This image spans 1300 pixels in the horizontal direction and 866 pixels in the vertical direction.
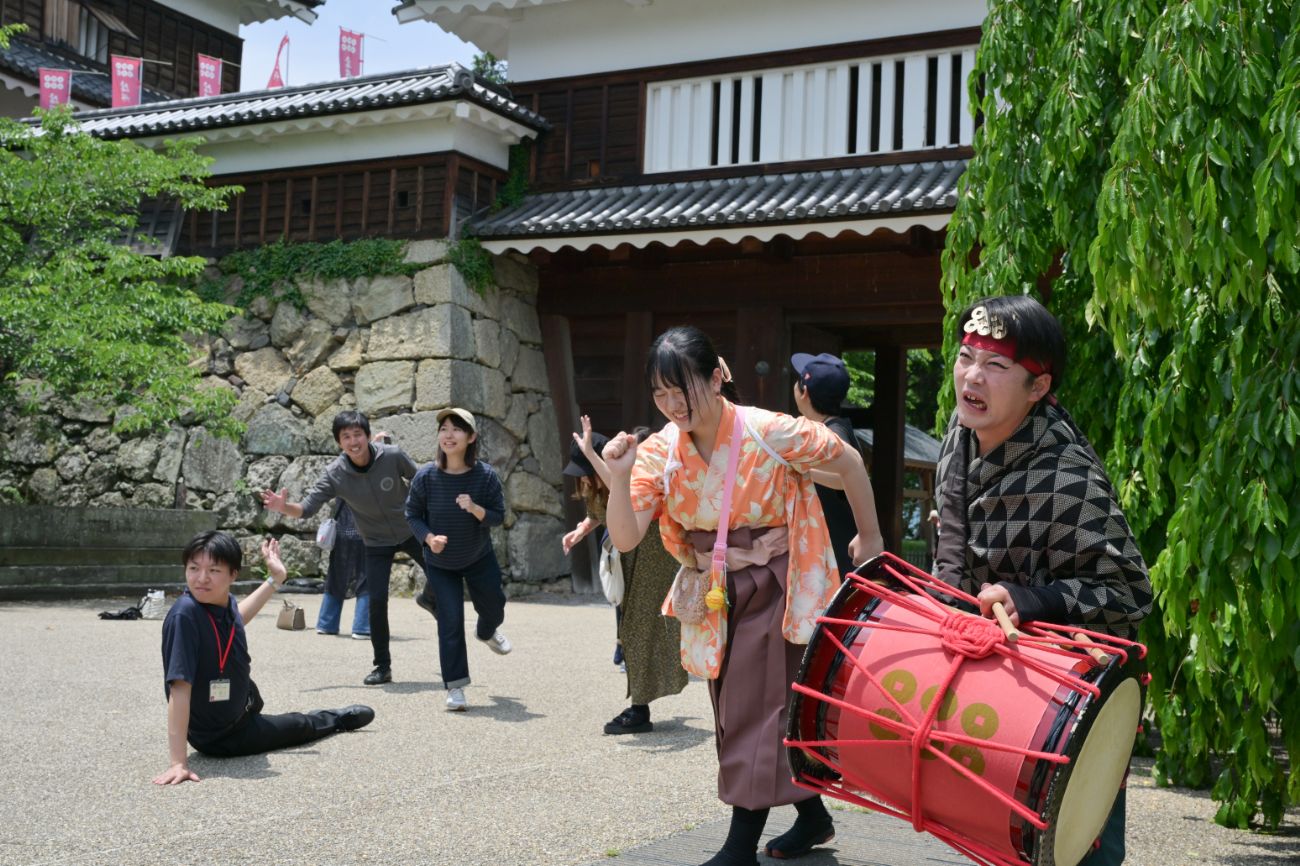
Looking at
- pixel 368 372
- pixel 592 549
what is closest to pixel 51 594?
pixel 368 372

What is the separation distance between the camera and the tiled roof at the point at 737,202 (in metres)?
11.4

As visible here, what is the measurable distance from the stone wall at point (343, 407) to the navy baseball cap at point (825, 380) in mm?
7959

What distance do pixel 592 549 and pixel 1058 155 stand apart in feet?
31.3

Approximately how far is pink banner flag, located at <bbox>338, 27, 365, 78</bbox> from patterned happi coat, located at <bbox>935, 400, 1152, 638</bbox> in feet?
57.4

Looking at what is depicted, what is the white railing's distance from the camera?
12422 mm

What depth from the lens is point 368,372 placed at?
13.8 metres

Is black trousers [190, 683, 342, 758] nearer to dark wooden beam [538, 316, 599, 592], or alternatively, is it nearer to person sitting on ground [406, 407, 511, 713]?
person sitting on ground [406, 407, 511, 713]

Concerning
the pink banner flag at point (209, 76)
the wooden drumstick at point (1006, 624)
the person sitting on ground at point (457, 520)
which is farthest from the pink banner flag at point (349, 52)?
the wooden drumstick at point (1006, 624)

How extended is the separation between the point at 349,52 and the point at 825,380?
15383 mm

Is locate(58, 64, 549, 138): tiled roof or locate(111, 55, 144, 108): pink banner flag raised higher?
locate(111, 55, 144, 108): pink banner flag

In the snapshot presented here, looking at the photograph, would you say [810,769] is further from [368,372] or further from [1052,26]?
[368,372]

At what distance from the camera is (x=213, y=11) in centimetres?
2180

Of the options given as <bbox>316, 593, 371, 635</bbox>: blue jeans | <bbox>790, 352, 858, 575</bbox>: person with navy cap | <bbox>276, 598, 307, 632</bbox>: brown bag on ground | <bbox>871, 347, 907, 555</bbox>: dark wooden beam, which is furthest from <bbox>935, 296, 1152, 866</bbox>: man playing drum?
<bbox>871, 347, 907, 555</bbox>: dark wooden beam

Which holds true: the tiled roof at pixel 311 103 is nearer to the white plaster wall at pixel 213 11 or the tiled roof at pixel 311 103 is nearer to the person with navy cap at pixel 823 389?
the white plaster wall at pixel 213 11
